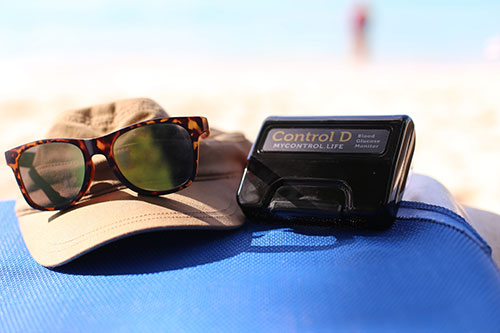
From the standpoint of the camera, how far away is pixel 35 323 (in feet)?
2.07

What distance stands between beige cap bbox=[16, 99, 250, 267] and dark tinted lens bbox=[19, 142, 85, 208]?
30 millimetres

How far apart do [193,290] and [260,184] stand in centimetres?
23

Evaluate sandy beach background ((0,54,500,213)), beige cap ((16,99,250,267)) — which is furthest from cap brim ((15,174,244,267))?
sandy beach background ((0,54,500,213))

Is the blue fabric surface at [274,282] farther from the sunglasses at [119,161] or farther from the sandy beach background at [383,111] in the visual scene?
the sandy beach background at [383,111]

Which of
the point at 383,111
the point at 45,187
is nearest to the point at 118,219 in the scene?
the point at 45,187

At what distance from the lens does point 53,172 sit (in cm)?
88

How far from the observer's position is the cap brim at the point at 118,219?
738mm

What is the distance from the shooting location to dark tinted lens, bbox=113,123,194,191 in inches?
33.1

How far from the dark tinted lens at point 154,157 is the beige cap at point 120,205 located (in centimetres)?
3

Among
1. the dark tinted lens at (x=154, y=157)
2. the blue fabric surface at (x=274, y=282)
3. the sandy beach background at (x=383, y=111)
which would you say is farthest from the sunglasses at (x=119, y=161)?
the sandy beach background at (x=383, y=111)

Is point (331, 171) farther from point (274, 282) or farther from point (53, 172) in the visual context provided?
point (53, 172)

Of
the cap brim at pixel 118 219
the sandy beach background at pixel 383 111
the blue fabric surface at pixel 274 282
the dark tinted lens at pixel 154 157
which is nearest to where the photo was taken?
the blue fabric surface at pixel 274 282

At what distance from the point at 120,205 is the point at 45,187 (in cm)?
17

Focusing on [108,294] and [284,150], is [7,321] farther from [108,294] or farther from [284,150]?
[284,150]
